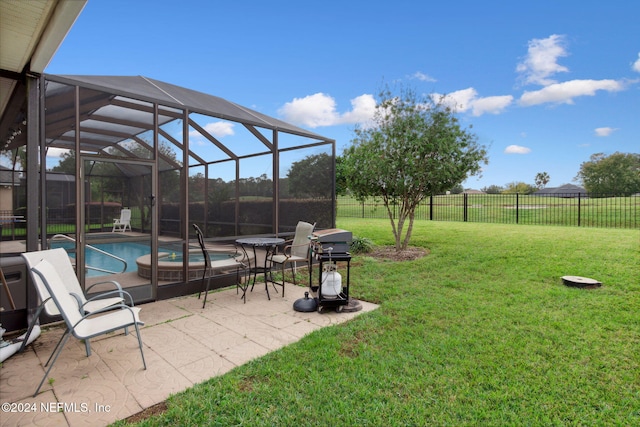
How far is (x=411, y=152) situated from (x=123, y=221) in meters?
5.76

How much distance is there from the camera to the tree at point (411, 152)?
286 inches

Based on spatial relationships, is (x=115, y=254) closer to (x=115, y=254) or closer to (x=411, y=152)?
(x=115, y=254)

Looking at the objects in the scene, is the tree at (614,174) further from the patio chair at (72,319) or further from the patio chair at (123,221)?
the patio chair at (72,319)

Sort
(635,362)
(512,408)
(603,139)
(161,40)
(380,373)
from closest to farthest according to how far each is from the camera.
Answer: (512,408) < (380,373) < (635,362) < (161,40) < (603,139)

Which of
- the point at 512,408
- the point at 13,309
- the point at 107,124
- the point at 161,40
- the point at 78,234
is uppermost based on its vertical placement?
the point at 161,40

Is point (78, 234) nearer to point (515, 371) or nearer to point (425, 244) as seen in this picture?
point (515, 371)

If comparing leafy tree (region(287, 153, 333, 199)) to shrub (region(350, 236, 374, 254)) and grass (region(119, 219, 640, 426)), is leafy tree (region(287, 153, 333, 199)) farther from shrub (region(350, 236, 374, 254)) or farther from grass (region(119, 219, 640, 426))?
grass (region(119, 219, 640, 426))

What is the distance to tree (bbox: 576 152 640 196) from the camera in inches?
1225

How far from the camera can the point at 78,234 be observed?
3.78 m

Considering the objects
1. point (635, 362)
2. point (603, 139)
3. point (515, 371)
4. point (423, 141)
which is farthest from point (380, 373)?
point (603, 139)

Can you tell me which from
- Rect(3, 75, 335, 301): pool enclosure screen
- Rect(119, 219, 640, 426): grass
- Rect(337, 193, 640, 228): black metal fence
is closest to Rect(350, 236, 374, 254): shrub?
Rect(3, 75, 335, 301): pool enclosure screen

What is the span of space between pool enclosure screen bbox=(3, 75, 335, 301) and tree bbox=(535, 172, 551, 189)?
6726cm

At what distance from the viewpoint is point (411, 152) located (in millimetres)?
7371

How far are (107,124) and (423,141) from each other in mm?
5837
